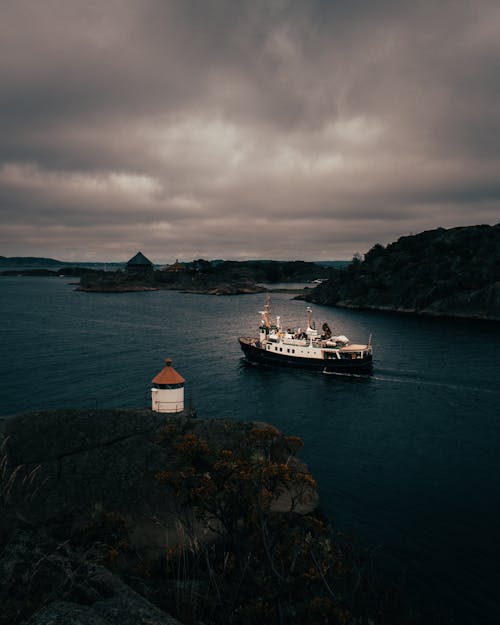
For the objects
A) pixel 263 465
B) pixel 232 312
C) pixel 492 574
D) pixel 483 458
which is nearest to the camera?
pixel 263 465

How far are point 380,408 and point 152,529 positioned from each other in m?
33.7

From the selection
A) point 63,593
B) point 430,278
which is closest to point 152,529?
point 63,593

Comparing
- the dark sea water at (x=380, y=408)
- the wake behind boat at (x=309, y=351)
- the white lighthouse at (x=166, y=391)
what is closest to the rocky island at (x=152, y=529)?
the white lighthouse at (x=166, y=391)

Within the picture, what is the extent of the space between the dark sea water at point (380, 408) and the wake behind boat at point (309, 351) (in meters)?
2.08

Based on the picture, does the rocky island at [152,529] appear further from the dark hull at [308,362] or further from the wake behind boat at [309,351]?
the wake behind boat at [309,351]

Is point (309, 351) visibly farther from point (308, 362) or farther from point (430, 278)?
point (430, 278)

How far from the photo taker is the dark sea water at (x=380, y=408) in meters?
21.8

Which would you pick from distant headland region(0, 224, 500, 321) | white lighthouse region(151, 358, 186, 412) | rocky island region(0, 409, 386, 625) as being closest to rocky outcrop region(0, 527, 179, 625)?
rocky island region(0, 409, 386, 625)

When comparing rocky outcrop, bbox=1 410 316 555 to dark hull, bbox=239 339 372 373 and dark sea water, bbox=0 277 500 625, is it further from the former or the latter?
dark hull, bbox=239 339 372 373

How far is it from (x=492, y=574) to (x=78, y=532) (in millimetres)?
20407

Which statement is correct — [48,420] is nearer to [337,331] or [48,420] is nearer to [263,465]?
[263,465]

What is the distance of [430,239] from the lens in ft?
543

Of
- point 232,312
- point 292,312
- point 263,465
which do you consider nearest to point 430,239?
point 292,312

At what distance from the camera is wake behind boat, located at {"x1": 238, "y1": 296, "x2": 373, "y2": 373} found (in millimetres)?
60062
